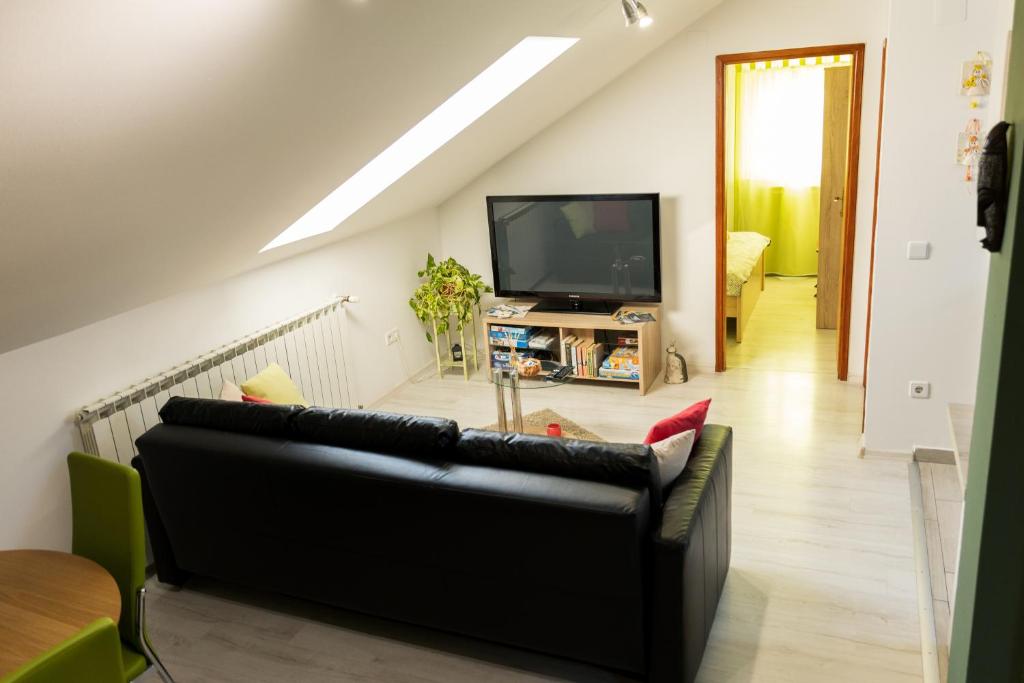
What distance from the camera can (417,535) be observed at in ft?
10.4

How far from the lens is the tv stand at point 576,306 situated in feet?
20.5

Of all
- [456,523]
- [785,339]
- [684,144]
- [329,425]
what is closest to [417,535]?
[456,523]

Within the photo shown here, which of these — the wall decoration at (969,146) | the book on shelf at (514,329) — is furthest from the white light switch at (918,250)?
the book on shelf at (514,329)

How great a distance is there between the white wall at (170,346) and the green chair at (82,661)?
1.85 m

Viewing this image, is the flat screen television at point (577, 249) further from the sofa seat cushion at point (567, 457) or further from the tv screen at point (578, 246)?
the sofa seat cushion at point (567, 457)

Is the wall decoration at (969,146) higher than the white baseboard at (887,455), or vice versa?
the wall decoration at (969,146)

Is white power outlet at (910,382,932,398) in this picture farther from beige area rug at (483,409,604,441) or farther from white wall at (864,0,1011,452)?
beige area rug at (483,409,604,441)

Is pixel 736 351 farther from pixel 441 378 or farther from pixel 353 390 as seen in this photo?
pixel 353 390

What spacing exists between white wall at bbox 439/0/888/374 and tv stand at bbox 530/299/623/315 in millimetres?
→ 415

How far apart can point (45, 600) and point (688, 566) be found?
6.44ft

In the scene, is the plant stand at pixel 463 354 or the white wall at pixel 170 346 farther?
the plant stand at pixel 463 354

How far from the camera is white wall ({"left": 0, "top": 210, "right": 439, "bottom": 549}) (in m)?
3.64

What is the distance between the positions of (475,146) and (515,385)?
1.74 metres

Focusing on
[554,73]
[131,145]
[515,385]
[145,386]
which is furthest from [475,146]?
[131,145]
